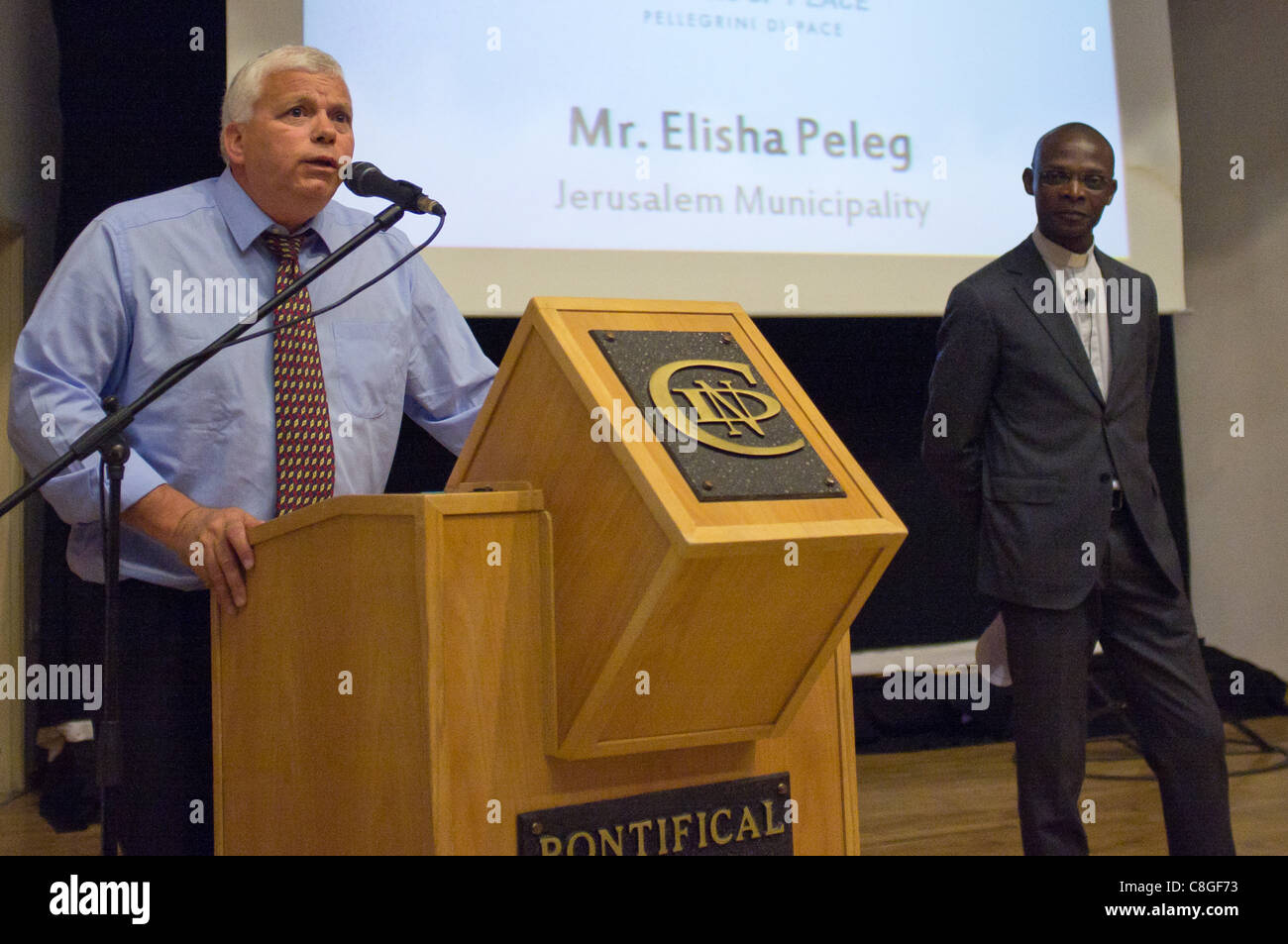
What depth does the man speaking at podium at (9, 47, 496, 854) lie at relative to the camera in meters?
1.56

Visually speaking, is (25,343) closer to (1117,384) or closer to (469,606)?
(469,606)

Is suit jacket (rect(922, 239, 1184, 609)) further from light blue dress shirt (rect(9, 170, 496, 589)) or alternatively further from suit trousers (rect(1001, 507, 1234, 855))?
light blue dress shirt (rect(9, 170, 496, 589))

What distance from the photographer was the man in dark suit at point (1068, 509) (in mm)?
2338

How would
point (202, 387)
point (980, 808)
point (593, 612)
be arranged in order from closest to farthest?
point (593, 612) → point (202, 387) → point (980, 808)

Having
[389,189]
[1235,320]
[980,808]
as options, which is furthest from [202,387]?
[1235,320]

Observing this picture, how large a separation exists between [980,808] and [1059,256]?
181cm

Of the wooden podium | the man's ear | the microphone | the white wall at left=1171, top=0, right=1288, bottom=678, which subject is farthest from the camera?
the white wall at left=1171, top=0, right=1288, bottom=678

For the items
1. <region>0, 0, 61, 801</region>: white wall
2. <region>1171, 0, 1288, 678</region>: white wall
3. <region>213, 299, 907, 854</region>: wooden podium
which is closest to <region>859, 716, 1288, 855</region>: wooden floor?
<region>1171, 0, 1288, 678</region>: white wall

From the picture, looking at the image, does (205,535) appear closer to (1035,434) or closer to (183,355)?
(183,355)

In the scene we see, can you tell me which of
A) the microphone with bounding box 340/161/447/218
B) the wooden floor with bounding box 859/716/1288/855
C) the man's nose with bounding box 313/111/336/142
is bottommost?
the wooden floor with bounding box 859/716/1288/855

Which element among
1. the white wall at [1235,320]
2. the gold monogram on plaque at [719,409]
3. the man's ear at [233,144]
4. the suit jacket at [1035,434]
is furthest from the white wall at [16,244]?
the white wall at [1235,320]

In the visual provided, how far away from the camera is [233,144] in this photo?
179 cm

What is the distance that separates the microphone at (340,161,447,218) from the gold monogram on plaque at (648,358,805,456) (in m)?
0.42

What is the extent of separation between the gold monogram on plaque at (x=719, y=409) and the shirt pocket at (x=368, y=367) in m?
0.63
